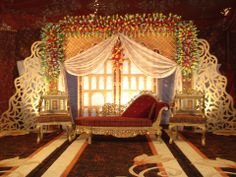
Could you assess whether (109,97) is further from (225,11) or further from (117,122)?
(225,11)

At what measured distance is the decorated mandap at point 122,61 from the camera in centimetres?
741

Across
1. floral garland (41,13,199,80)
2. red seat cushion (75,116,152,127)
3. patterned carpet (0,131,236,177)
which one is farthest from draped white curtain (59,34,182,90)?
red seat cushion (75,116,152,127)

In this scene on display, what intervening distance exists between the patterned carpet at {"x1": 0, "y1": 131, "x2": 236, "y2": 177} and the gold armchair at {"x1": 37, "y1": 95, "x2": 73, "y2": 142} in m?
0.29

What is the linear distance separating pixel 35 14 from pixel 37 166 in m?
4.16

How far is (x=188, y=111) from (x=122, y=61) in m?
1.99

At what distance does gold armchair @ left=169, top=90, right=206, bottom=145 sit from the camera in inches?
233

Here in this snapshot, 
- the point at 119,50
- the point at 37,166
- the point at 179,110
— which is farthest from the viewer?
the point at 119,50

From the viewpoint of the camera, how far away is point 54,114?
6344mm

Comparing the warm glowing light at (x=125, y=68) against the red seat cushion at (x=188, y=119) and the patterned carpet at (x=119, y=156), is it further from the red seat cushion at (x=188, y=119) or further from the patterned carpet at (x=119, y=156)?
the red seat cushion at (x=188, y=119)

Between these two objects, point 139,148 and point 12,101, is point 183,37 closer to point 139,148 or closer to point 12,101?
point 139,148

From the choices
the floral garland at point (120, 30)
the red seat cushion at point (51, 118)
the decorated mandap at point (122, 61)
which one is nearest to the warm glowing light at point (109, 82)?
the decorated mandap at point (122, 61)

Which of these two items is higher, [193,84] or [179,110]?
[193,84]

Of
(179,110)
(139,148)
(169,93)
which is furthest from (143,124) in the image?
(169,93)

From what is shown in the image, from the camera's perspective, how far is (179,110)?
271 inches
